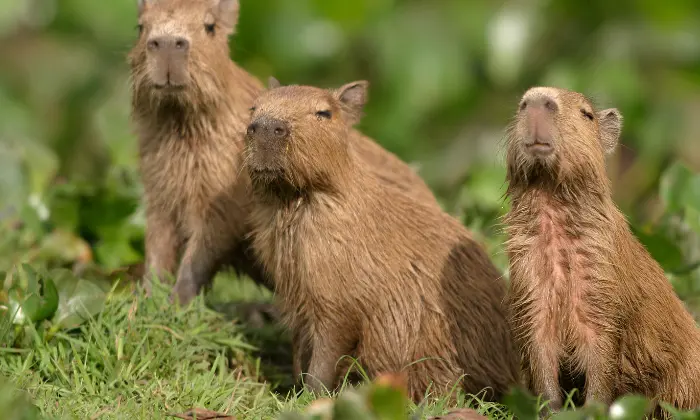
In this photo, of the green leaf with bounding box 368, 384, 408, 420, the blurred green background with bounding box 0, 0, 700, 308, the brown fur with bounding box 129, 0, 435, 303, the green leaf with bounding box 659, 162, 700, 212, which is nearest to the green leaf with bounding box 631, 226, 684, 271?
the green leaf with bounding box 659, 162, 700, 212

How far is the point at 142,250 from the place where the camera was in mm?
A: 6754

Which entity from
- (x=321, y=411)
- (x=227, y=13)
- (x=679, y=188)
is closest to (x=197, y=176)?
(x=227, y=13)

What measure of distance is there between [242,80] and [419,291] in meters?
1.51

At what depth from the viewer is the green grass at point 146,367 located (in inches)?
181

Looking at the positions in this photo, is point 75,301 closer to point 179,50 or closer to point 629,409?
point 179,50

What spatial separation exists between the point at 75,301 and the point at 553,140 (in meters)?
2.29

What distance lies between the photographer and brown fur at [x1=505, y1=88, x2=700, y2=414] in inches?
169

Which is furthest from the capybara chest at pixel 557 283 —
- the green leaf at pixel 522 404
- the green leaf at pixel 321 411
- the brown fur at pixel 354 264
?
the green leaf at pixel 321 411

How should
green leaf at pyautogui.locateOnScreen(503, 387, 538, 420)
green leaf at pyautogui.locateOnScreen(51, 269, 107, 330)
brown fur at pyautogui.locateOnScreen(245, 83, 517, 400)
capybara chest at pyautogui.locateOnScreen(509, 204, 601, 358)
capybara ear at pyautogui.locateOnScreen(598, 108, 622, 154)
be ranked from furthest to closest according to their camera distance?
green leaf at pyautogui.locateOnScreen(51, 269, 107, 330) → brown fur at pyautogui.locateOnScreen(245, 83, 517, 400) → capybara ear at pyautogui.locateOnScreen(598, 108, 622, 154) → capybara chest at pyautogui.locateOnScreen(509, 204, 601, 358) → green leaf at pyautogui.locateOnScreen(503, 387, 538, 420)

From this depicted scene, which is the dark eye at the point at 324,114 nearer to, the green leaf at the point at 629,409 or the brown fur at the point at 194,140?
the brown fur at the point at 194,140

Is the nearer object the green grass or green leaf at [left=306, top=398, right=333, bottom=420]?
green leaf at [left=306, top=398, right=333, bottom=420]

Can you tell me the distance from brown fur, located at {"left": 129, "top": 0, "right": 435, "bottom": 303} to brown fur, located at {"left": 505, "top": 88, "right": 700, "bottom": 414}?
1.34 metres

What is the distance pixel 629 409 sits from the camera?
153 inches

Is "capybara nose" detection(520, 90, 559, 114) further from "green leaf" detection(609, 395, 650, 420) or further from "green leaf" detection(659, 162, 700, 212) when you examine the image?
"green leaf" detection(659, 162, 700, 212)
